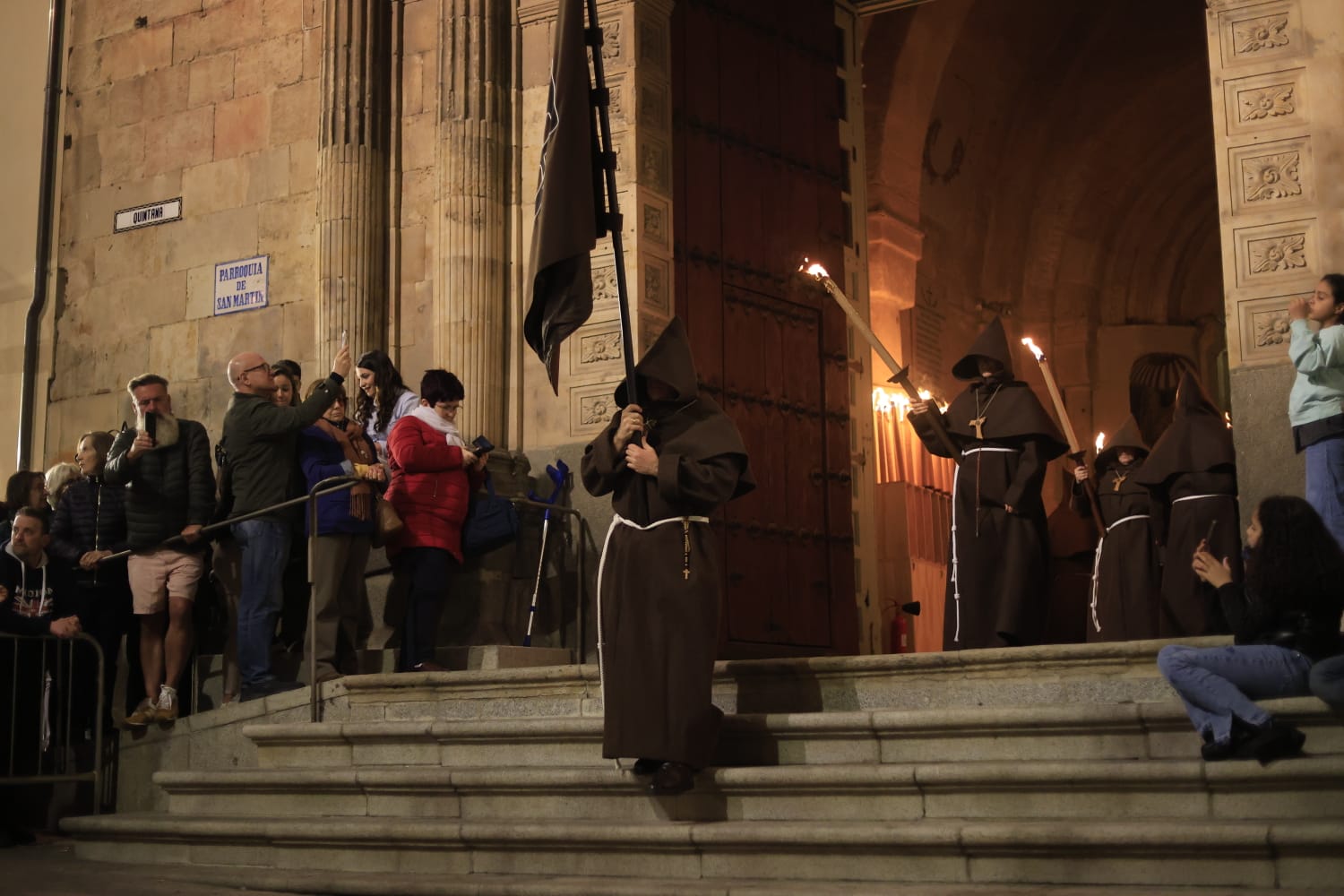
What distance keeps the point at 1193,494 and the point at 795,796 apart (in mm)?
3358

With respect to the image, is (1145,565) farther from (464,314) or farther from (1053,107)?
(1053,107)

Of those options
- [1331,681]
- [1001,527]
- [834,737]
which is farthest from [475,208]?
[1331,681]

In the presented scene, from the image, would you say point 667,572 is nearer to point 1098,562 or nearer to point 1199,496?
point 1199,496

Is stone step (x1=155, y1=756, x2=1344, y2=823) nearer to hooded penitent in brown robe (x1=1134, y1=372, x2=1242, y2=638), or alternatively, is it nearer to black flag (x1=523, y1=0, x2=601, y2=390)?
black flag (x1=523, y1=0, x2=601, y2=390)

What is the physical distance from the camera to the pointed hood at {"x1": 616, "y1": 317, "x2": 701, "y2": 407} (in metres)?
7.32

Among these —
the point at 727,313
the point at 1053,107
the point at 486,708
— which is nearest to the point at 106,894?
the point at 486,708

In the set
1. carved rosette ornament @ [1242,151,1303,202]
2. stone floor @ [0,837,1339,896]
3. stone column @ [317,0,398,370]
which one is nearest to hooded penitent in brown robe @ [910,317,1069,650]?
carved rosette ornament @ [1242,151,1303,202]

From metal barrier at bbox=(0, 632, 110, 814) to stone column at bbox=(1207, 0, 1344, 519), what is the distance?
5846 mm

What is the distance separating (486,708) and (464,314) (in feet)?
11.2

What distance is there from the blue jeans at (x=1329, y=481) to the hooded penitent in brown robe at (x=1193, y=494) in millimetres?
1425

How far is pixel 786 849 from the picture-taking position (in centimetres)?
648

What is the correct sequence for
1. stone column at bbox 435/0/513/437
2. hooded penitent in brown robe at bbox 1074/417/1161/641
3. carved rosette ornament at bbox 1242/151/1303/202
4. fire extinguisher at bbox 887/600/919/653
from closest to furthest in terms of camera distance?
carved rosette ornament at bbox 1242/151/1303/202 → hooded penitent in brown robe at bbox 1074/417/1161/641 → stone column at bbox 435/0/513/437 → fire extinguisher at bbox 887/600/919/653

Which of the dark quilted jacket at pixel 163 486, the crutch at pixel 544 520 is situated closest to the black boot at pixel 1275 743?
the crutch at pixel 544 520

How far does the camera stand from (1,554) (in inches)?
375
